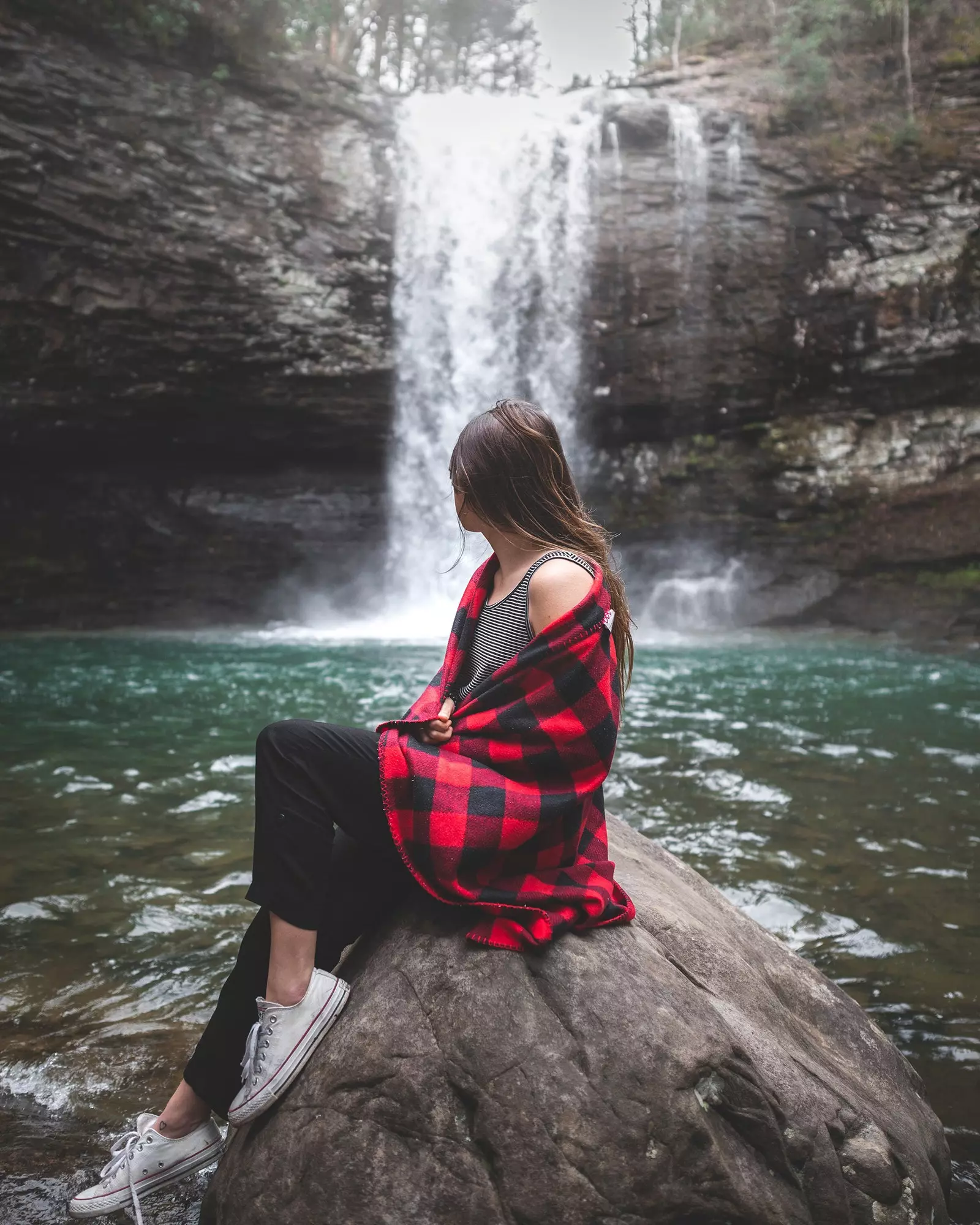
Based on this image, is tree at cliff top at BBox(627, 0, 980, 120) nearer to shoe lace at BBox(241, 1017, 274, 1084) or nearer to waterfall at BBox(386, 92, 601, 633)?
waterfall at BBox(386, 92, 601, 633)

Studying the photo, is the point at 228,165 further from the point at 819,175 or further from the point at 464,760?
the point at 464,760

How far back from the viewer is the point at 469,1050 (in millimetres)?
1745

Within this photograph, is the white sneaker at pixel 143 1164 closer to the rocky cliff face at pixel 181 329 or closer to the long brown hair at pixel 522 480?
the long brown hair at pixel 522 480

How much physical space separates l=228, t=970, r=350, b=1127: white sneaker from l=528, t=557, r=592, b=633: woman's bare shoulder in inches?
35.1

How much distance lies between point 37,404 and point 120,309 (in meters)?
2.10

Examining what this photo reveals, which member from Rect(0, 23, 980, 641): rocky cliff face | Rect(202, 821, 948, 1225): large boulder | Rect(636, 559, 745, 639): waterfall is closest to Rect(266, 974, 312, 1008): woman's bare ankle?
Rect(202, 821, 948, 1225): large boulder

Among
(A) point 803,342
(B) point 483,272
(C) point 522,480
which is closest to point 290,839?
(C) point 522,480

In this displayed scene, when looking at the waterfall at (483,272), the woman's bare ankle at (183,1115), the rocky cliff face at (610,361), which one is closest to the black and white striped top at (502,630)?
the woman's bare ankle at (183,1115)

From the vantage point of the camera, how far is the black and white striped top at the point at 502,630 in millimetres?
2023

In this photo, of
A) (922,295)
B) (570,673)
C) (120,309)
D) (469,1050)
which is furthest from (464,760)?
(922,295)

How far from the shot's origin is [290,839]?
1.89 meters

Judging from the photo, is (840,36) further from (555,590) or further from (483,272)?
(555,590)

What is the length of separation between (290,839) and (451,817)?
35cm

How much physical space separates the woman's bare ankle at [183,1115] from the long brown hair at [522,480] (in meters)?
1.30
